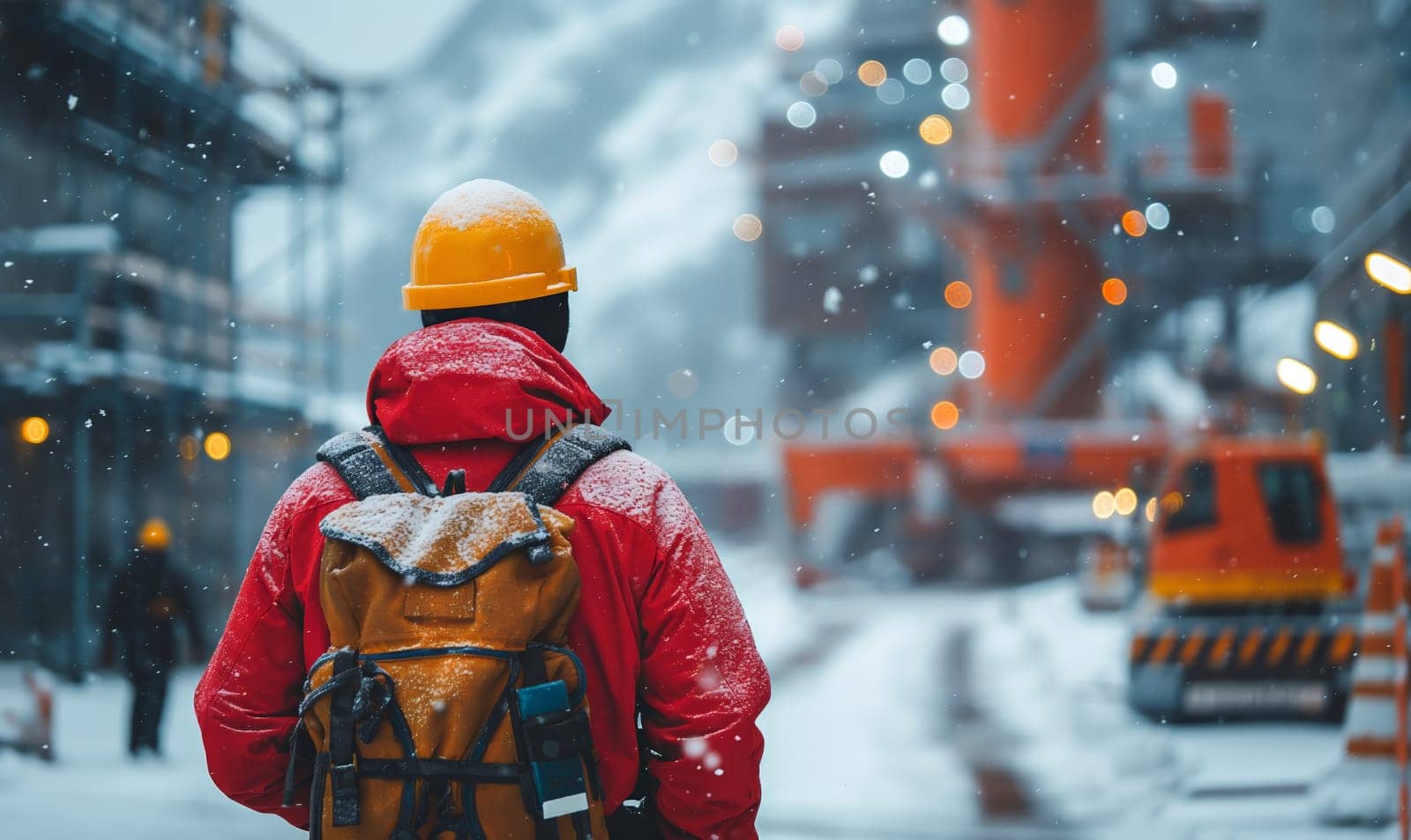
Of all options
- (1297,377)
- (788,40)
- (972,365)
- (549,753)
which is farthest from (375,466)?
(788,40)

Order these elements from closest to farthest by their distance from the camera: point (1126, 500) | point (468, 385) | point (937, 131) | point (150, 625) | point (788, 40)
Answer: point (468, 385) → point (150, 625) → point (1126, 500) → point (937, 131) → point (788, 40)

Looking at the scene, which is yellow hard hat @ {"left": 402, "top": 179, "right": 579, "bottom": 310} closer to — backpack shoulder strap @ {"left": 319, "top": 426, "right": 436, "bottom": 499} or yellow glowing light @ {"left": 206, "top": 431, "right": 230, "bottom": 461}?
backpack shoulder strap @ {"left": 319, "top": 426, "right": 436, "bottom": 499}

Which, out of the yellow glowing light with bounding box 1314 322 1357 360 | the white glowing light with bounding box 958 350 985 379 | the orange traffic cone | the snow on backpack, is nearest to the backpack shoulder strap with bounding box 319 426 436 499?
the snow on backpack

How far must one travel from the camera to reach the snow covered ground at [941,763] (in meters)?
5.61

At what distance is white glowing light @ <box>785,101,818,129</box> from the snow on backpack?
17.3 metres

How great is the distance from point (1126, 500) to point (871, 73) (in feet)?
33.3

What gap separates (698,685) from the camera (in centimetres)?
156

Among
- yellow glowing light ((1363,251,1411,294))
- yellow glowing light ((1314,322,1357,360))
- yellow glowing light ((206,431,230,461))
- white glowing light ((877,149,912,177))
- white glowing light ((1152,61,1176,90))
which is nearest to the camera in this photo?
yellow glowing light ((1363,251,1411,294))

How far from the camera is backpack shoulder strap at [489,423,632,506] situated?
1567mm

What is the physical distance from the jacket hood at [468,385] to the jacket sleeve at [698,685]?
20 cm

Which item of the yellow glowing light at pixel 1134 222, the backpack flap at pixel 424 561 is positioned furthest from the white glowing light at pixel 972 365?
the backpack flap at pixel 424 561

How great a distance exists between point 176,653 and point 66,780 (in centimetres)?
155

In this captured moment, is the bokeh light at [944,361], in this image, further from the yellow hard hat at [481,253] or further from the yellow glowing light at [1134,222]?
the yellow hard hat at [481,253]

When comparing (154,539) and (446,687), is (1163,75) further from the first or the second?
(446,687)
